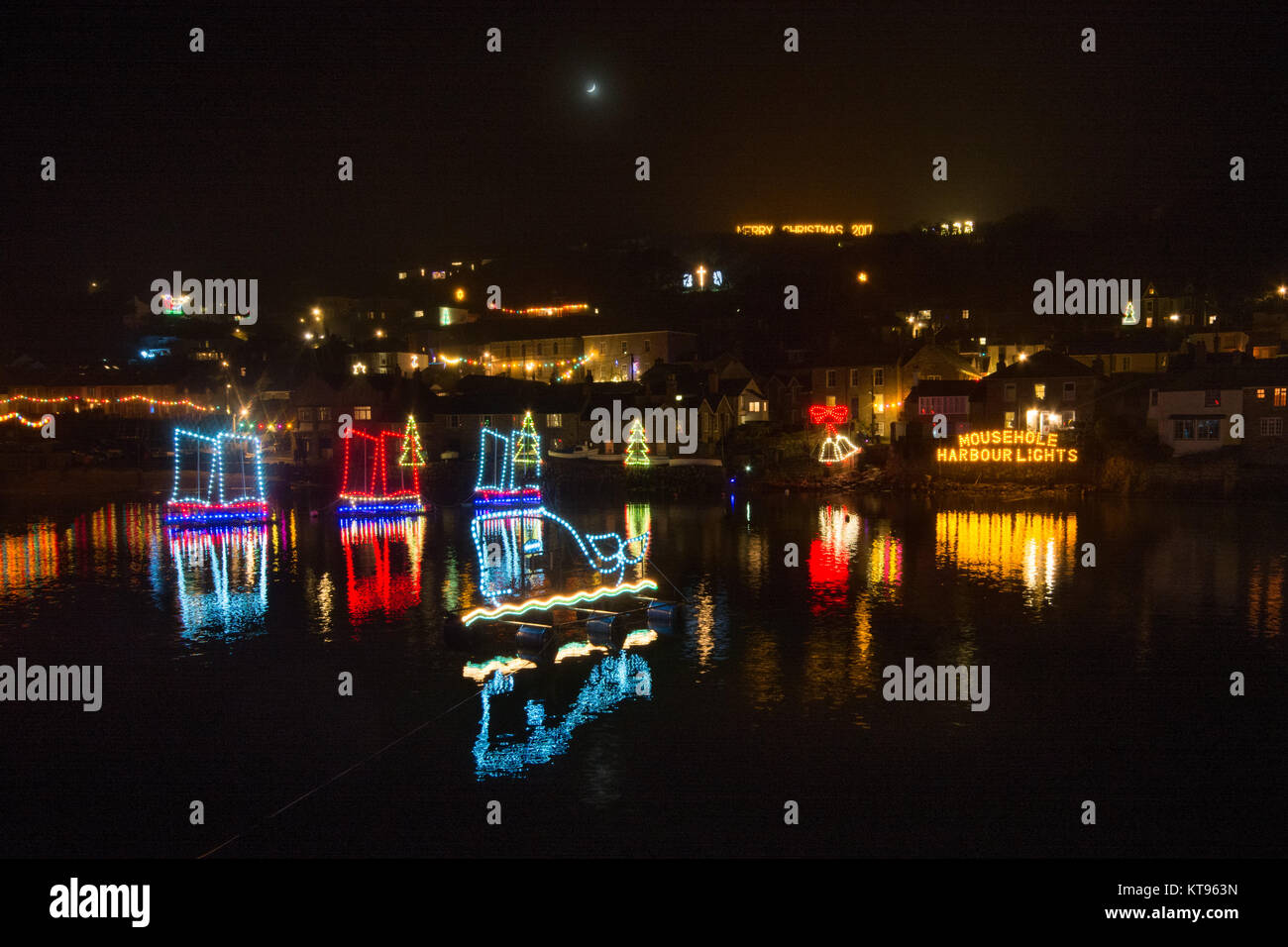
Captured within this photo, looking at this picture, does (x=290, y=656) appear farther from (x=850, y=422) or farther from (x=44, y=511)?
(x=850, y=422)

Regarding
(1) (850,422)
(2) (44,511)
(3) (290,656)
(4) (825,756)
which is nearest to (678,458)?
(1) (850,422)

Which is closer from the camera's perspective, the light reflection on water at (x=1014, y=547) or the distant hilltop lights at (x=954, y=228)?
the light reflection on water at (x=1014, y=547)

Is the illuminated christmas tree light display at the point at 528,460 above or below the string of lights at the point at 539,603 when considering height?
above

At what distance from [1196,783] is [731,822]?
607 centimetres

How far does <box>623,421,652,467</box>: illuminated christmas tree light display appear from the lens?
46.6 metres

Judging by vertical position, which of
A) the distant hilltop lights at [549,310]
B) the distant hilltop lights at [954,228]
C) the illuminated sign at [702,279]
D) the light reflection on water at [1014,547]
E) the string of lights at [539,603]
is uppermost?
the distant hilltop lights at [954,228]

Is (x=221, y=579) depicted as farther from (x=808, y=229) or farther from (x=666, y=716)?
(x=808, y=229)

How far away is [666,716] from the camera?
13.4 metres

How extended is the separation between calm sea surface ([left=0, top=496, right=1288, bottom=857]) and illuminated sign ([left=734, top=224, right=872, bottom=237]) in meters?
84.9

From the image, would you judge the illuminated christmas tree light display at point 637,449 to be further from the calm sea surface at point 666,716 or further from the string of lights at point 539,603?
the string of lights at point 539,603

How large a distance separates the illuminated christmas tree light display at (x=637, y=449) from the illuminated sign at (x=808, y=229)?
62836 mm

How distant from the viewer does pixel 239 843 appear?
392 inches

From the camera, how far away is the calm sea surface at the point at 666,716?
10344 mm

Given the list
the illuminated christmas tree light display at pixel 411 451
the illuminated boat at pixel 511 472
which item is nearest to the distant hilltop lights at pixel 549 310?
the illuminated boat at pixel 511 472
